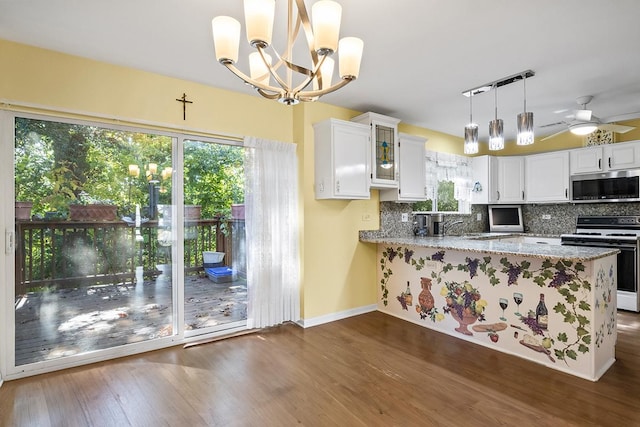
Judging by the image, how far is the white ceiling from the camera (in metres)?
2.09

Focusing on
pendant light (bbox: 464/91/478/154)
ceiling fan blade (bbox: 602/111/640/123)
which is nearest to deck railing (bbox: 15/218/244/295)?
pendant light (bbox: 464/91/478/154)

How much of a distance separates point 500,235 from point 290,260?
343 centimetres

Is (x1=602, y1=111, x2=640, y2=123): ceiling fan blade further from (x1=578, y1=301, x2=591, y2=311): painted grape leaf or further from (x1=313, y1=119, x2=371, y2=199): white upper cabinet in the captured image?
(x1=313, y1=119, x2=371, y2=199): white upper cabinet

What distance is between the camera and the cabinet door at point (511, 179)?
5445 millimetres

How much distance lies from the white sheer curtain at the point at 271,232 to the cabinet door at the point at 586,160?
4062 millimetres

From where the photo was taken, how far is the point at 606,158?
4578 millimetres

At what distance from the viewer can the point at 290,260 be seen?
3.77 metres

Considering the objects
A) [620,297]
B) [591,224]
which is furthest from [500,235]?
[620,297]

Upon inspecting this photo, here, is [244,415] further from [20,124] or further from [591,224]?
[591,224]

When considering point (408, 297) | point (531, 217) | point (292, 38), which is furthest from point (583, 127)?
point (292, 38)

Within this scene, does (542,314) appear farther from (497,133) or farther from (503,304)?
(497,133)

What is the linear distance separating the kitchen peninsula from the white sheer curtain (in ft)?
3.77

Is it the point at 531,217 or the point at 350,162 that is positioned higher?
the point at 350,162

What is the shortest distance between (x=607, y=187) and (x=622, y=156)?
426 mm
